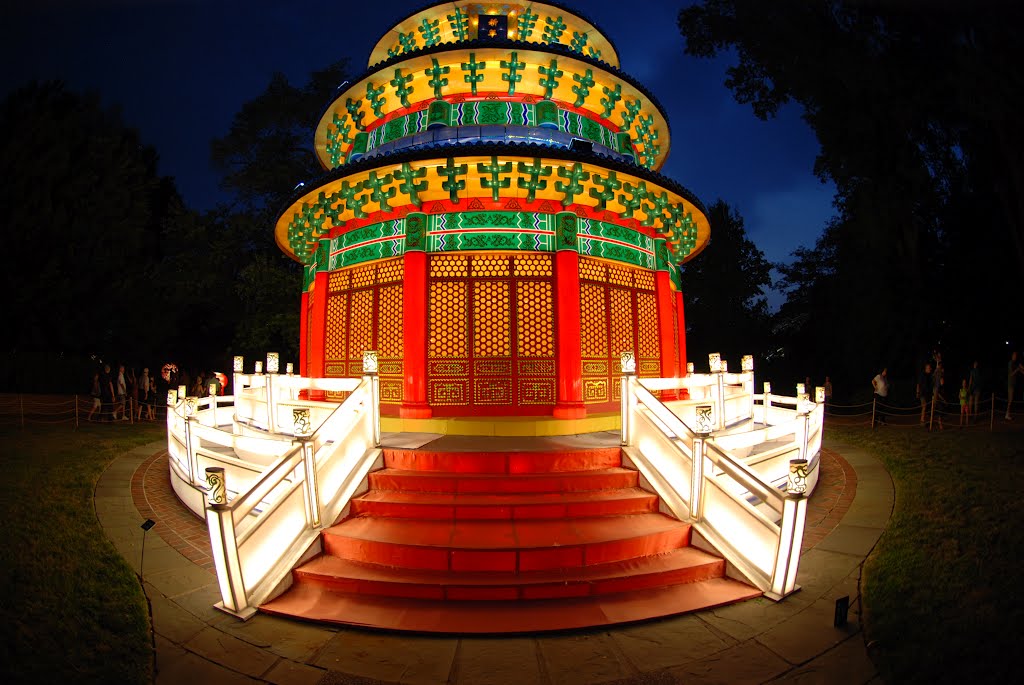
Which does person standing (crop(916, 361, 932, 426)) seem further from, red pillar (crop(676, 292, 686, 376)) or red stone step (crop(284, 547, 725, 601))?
red stone step (crop(284, 547, 725, 601))

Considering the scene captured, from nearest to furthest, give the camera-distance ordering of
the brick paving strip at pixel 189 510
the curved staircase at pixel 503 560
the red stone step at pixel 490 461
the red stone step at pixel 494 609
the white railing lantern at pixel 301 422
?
the red stone step at pixel 494 609
the curved staircase at pixel 503 560
the white railing lantern at pixel 301 422
the brick paving strip at pixel 189 510
the red stone step at pixel 490 461

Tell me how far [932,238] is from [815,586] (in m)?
21.9

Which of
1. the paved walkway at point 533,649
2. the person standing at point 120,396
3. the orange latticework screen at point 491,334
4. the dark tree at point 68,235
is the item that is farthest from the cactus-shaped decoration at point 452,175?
the dark tree at point 68,235

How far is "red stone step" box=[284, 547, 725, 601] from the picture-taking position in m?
4.88

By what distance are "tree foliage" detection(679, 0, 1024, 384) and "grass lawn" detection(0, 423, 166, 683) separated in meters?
21.0

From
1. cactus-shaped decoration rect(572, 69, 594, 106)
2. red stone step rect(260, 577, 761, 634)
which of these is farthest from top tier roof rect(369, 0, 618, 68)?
red stone step rect(260, 577, 761, 634)

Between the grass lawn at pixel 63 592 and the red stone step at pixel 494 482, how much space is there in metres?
2.63

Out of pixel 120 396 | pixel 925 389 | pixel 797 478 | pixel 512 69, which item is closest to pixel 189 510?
pixel 797 478

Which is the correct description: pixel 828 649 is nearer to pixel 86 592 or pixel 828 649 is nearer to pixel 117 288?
pixel 86 592

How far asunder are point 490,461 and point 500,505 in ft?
2.87

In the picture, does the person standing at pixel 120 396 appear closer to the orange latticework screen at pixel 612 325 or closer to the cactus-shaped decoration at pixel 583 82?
the orange latticework screen at pixel 612 325

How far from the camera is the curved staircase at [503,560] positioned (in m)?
4.72

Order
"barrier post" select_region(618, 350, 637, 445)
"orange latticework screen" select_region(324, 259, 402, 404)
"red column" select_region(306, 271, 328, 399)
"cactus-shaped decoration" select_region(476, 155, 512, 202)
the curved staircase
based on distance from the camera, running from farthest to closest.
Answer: "red column" select_region(306, 271, 328, 399)
"orange latticework screen" select_region(324, 259, 402, 404)
"cactus-shaped decoration" select_region(476, 155, 512, 202)
"barrier post" select_region(618, 350, 637, 445)
the curved staircase

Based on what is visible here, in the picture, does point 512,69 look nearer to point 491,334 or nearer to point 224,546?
point 491,334
